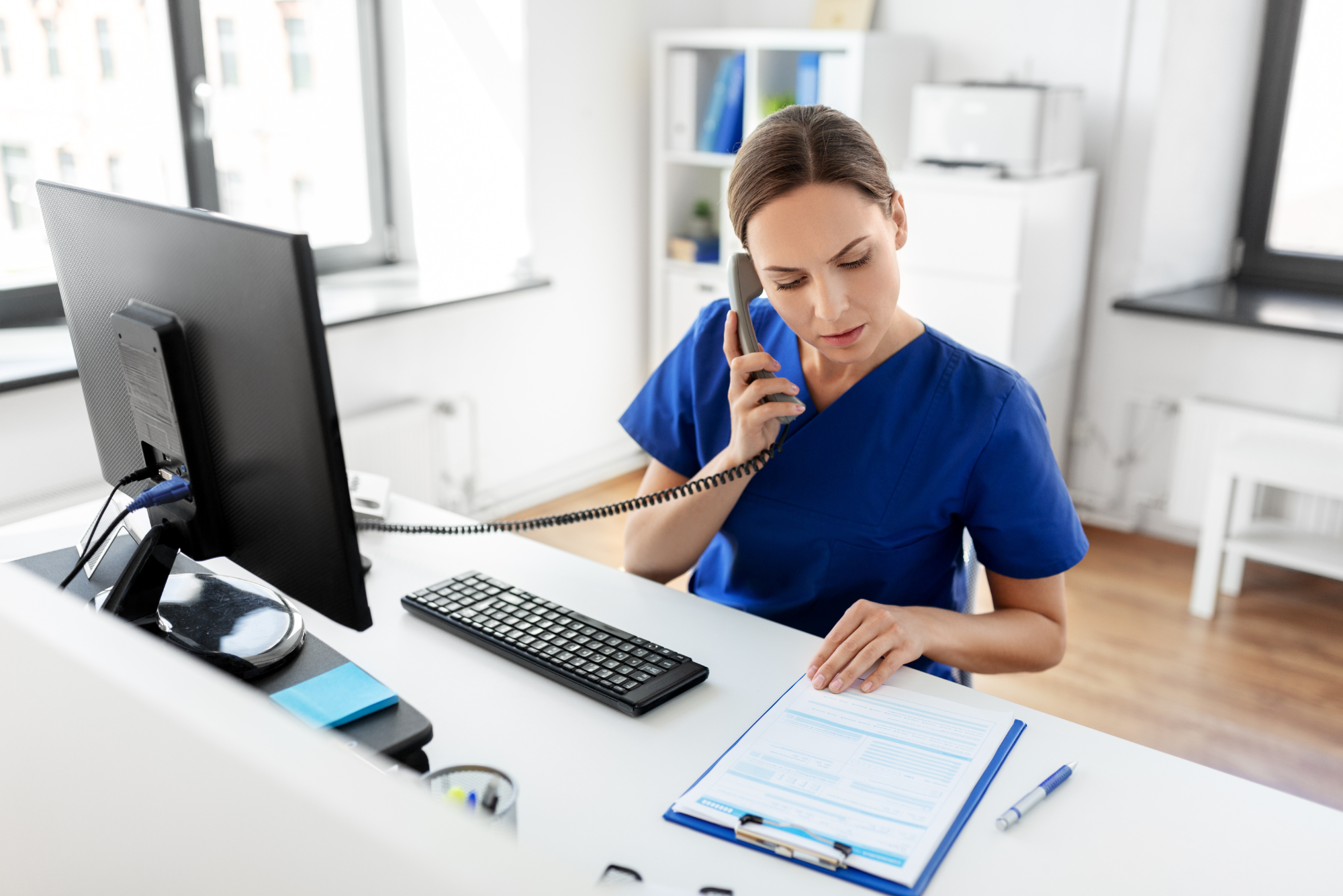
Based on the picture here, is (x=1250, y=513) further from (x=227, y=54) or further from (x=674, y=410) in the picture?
(x=227, y=54)

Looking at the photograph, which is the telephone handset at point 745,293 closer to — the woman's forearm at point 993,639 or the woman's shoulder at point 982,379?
the woman's shoulder at point 982,379

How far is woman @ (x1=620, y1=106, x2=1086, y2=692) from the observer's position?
119 cm

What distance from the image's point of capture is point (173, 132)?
9.20 ft

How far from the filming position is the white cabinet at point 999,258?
3.07 metres

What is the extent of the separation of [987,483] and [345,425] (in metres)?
2.08

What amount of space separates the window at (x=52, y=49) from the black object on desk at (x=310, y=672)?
72.3 inches

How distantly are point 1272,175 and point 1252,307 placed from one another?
21.0 inches

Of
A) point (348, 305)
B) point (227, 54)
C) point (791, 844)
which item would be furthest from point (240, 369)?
point (227, 54)

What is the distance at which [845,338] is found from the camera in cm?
126

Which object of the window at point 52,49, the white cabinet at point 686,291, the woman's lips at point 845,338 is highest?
the window at point 52,49

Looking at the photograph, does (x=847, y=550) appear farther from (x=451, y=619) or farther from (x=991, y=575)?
(x=451, y=619)

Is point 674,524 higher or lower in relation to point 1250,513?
higher

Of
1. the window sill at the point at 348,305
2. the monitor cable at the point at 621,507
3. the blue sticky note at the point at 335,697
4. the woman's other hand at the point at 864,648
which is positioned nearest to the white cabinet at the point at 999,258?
the window sill at the point at 348,305

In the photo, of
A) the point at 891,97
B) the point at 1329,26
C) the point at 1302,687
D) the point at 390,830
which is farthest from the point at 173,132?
the point at 1329,26
